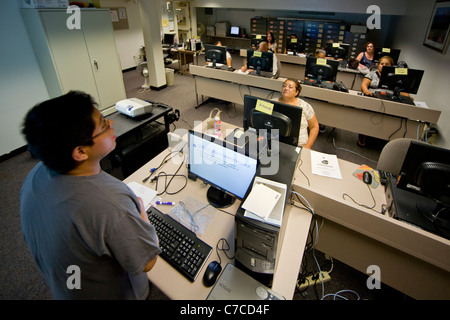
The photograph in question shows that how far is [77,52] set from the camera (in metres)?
3.46

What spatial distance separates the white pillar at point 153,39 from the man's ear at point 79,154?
461cm

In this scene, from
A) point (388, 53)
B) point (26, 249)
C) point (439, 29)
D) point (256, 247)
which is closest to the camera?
point (256, 247)

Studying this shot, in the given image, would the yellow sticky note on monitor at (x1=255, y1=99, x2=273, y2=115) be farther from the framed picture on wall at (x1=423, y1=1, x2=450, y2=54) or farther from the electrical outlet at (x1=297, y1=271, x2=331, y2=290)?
the framed picture on wall at (x1=423, y1=1, x2=450, y2=54)

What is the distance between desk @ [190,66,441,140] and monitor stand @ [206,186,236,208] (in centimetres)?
249

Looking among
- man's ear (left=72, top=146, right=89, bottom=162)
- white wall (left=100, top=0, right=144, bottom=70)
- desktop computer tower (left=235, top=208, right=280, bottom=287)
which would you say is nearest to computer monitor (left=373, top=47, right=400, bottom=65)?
desktop computer tower (left=235, top=208, right=280, bottom=287)

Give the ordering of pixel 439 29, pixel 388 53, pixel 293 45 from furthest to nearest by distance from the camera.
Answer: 1. pixel 293 45
2. pixel 388 53
3. pixel 439 29

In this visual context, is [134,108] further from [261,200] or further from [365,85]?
[365,85]

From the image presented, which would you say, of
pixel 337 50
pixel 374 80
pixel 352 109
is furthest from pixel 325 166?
pixel 337 50

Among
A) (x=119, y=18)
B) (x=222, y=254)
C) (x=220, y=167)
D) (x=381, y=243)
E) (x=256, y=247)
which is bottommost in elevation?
(x=381, y=243)

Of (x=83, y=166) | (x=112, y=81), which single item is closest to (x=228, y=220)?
(x=83, y=166)

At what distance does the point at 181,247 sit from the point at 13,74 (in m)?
3.45

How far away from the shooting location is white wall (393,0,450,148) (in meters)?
3.00

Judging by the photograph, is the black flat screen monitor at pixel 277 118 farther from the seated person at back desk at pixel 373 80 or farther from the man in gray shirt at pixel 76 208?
the seated person at back desk at pixel 373 80

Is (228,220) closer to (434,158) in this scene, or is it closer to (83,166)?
(83,166)
